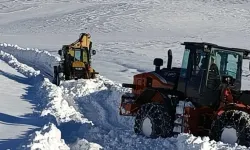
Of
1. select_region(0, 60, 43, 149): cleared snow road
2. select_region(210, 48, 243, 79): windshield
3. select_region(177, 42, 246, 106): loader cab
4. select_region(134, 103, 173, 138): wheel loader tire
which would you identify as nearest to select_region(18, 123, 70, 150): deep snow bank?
select_region(0, 60, 43, 149): cleared snow road

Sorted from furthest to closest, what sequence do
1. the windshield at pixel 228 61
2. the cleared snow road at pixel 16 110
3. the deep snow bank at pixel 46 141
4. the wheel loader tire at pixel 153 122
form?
1. the wheel loader tire at pixel 153 122
2. the windshield at pixel 228 61
3. the cleared snow road at pixel 16 110
4. the deep snow bank at pixel 46 141

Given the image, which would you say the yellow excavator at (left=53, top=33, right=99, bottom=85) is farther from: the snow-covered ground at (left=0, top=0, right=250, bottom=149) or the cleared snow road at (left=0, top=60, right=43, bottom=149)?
the cleared snow road at (left=0, top=60, right=43, bottom=149)

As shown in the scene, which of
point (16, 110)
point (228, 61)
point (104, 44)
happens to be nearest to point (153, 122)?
point (228, 61)

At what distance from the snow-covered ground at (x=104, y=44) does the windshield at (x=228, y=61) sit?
5.79ft

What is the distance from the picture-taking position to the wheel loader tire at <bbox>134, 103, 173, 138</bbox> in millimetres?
10188

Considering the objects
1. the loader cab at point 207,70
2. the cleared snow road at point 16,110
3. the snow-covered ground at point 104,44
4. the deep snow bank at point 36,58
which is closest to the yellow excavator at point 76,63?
the snow-covered ground at point 104,44

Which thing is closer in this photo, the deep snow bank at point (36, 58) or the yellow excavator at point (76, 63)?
the yellow excavator at point (76, 63)

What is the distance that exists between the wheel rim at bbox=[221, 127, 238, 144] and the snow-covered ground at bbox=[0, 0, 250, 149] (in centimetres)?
55

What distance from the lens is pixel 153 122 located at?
10.4m

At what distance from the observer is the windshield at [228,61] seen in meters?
9.96

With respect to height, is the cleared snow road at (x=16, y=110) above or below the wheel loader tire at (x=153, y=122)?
below

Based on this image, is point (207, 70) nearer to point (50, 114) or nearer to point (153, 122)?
point (153, 122)

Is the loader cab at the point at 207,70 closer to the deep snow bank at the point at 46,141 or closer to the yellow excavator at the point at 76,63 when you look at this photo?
the deep snow bank at the point at 46,141

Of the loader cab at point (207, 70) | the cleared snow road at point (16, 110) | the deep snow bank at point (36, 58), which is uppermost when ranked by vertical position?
the loader cab at point (207, 70)
